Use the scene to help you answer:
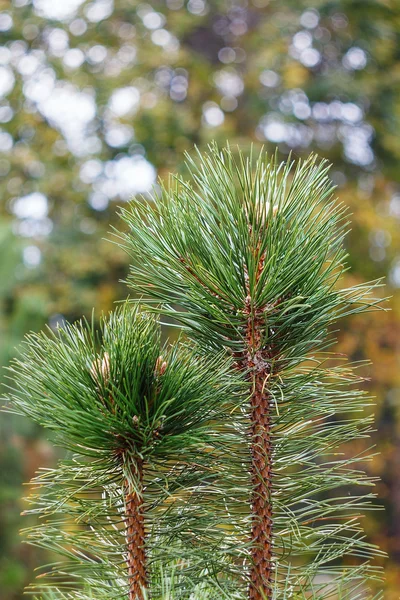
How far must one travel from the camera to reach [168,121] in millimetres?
5422

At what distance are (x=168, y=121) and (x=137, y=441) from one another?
5125 millimetres

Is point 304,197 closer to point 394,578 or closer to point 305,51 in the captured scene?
point 394,578

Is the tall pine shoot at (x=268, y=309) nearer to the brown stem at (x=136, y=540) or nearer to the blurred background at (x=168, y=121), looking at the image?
the brown stem at (x=136, y=540)

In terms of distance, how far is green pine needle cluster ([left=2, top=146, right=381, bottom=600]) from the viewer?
530mm

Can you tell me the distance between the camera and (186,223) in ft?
1.87

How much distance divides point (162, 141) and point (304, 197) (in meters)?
5.04

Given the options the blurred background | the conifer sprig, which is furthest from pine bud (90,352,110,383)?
the blurred background

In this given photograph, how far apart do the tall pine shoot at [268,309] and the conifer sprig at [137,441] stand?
0.02m

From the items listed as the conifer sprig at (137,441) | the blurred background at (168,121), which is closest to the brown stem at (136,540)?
the conifer sprig at (137,441)

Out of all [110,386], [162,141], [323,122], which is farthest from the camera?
[323,122]

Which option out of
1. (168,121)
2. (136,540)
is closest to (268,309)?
(136,540)

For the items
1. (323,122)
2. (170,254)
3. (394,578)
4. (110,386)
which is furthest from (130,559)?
(323,122)

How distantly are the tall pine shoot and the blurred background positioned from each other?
15.0ft

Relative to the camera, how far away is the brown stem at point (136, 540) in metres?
0.54
